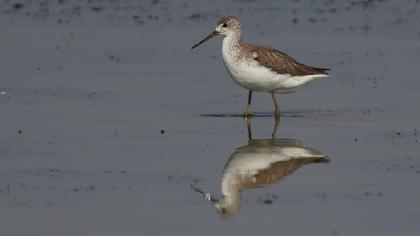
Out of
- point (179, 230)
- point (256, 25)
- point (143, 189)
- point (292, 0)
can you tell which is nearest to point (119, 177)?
point (143, 189)

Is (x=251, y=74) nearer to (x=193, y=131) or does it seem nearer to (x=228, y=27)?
(x=228, y=27)

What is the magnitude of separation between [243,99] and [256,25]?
790 cm

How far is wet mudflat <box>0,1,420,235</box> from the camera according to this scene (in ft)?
36.3

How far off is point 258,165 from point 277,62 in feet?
13.0

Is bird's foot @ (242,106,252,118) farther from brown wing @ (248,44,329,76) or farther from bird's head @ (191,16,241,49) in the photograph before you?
bird's head @ (191,16,241,49)

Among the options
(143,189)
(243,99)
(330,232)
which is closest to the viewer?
(330,232)

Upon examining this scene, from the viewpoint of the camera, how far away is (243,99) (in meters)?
18.1

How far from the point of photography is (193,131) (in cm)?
1525

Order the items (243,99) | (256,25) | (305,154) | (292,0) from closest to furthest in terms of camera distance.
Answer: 1. (305,154)
2. (243,99)
3. (256,25)
4. (292,0)

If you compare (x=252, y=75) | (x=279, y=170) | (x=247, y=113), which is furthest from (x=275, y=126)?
(x=279, y=170)

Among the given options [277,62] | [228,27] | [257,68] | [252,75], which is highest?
[228,27]

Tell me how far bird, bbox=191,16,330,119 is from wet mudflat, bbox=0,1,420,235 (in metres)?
0.44

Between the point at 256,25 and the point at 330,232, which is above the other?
the point at 256,25

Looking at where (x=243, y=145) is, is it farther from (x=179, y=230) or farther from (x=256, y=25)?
(x=256, y=25)
